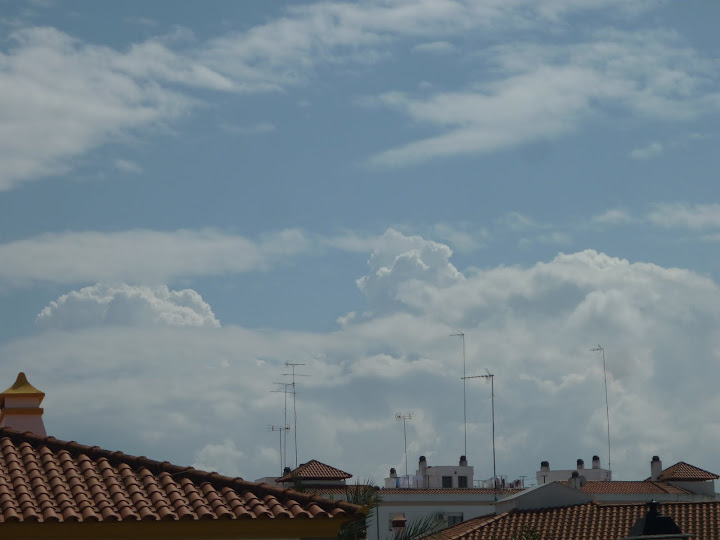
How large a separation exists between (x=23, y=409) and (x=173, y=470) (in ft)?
17.2

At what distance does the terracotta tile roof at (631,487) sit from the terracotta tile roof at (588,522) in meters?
27.1

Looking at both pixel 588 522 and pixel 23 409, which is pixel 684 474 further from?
pixel 23 409

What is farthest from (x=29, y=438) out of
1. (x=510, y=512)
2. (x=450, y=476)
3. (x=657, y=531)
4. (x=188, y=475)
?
(x=450, y=476)

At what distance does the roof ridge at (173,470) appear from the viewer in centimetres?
1714

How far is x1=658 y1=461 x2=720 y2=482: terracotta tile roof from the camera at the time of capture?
81.2m

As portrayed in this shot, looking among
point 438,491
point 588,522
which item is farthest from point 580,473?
point 588,522

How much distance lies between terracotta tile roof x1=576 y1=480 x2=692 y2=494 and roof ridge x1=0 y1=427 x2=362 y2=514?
203 ft

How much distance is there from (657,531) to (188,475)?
695cm

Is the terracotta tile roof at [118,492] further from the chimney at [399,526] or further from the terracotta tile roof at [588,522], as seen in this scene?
the terracotta tile roof at [588,522]

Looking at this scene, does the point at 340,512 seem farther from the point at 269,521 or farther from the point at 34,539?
the point at 34,539

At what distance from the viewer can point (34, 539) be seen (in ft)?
51.7

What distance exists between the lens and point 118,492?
1692 centimetres

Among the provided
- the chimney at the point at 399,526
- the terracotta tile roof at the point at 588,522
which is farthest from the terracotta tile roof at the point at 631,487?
the chimney at the point at 399,526

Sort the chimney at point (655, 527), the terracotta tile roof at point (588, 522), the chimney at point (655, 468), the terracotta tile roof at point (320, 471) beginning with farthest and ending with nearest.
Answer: the chimney at point (655, 468) → the terracotta tile roof at point (320, 471) → the terracotta tile roof at point (588, 522) → the chimney at point (655, 527)
